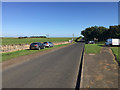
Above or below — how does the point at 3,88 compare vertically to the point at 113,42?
below

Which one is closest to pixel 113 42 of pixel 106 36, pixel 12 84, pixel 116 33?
pixel 116 33

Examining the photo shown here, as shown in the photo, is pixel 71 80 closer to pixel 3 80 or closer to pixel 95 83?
pixel 95 83

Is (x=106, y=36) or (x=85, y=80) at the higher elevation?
(x=106, y=36)

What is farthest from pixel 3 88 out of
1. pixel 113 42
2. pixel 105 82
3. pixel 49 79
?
pixel 113 42

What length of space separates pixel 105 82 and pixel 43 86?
269 centimetres

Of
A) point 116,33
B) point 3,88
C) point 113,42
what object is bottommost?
point 3,88

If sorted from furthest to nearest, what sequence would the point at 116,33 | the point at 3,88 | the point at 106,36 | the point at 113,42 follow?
the point at 106,36 < the point at 116,33 < the point at 113,42 < the point at 3,88

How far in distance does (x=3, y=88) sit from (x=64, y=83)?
8.66 ft

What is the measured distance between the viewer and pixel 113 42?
1009 inches

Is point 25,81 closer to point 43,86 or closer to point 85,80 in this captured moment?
point 43,86

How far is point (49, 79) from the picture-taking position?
17.2 ft

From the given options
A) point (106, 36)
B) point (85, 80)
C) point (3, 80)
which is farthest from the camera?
point (106, 36)

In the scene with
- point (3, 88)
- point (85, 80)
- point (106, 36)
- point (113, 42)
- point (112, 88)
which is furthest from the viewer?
point (106, 36)

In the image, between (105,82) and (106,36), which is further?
(106,36)
